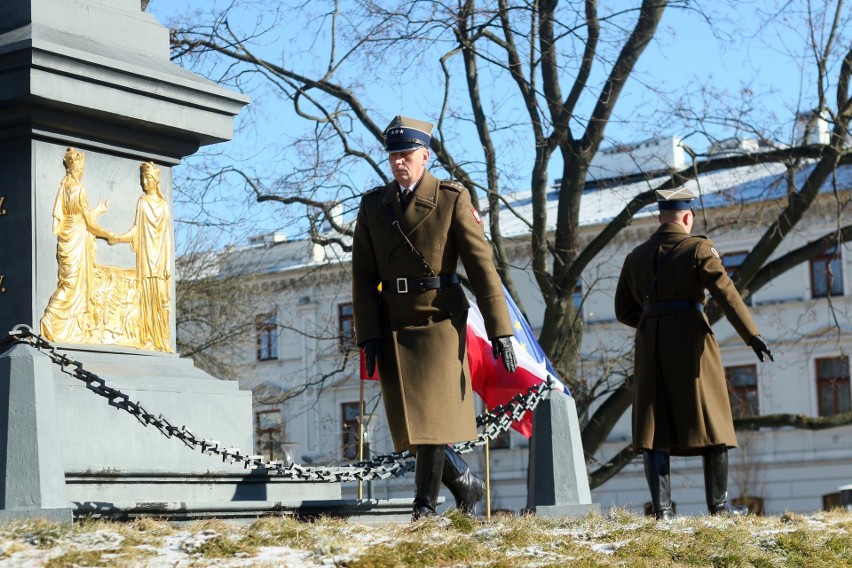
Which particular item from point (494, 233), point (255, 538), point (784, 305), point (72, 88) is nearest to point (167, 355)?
point (72, 88)

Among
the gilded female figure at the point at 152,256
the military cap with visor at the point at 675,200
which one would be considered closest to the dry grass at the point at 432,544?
the gilded female figure at the point at 152,256

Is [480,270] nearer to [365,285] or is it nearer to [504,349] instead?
[504,349]

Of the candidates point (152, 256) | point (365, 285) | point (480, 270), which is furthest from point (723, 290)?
point (152, 256)

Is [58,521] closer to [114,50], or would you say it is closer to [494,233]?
[114,50]

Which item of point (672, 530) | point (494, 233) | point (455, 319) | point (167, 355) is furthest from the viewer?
point (494, 233)

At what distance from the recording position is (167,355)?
962 centimetres

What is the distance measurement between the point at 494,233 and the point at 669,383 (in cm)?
1104

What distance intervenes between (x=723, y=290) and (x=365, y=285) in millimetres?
2197

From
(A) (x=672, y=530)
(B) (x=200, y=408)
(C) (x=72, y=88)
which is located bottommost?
(A) (x=672, y=530)

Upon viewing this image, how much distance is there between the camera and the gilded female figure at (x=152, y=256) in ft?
31.4

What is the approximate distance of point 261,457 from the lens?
28.9 ft

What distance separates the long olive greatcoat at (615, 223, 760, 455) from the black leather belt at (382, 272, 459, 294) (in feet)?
5.81

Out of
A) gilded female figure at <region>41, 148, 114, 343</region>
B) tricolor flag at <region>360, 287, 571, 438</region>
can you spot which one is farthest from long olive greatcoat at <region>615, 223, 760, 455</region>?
tricolor flag at <region>360, 287, 571, 438</region>

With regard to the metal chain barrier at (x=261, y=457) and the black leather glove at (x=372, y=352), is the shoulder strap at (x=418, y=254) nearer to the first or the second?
the black leather glove at (x=372, y=352)
